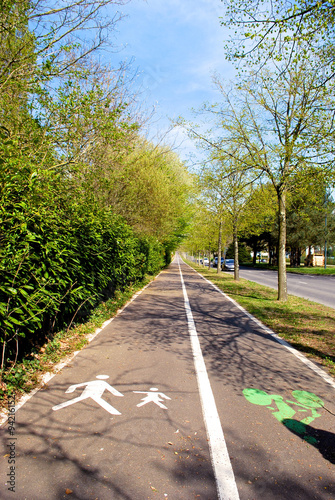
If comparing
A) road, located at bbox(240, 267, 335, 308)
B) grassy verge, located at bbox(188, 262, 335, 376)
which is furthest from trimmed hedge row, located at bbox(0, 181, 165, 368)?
road, located at bbox(240, 267, 335, 308)

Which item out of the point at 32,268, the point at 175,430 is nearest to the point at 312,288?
the point at 175,430

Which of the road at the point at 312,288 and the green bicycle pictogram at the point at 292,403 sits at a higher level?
the green bicycle pictogram at the point at 292,403

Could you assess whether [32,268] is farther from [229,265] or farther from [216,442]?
[229,265]

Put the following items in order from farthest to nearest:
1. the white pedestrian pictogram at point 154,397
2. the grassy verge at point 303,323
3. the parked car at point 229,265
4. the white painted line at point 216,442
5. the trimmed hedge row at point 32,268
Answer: the parked car at point 229,265
the grassy verge at point 303,323
the white pedestrian pictogram at point 154,397
the trimmed hedge row at point 32,268
the white painted line at point 216,442

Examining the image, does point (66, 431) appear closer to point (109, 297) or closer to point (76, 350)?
point (76, 350)

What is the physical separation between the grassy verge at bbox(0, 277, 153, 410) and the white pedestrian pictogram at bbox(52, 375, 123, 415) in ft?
1.78

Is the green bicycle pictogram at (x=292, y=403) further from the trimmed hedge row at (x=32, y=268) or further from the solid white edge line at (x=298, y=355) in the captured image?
the trimmed hedge row at (x=32, y=268)

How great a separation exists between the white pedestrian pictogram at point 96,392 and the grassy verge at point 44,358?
1.78 ft

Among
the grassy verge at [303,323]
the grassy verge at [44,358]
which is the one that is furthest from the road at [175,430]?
the grassy verge at [303,323]

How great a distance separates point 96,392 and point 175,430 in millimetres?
1249

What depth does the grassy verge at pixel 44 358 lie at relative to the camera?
3.95 m

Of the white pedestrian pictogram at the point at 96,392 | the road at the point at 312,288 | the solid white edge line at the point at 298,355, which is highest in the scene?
the white pedestrian pictogram at the point at 96,392

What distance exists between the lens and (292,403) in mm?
4020

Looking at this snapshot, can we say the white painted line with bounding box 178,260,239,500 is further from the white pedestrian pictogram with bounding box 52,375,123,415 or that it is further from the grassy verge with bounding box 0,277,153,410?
the grassy verge with bounding box 0,277,153,410
